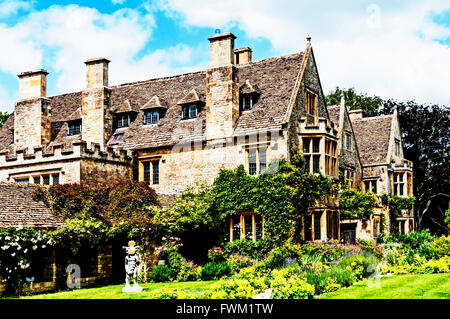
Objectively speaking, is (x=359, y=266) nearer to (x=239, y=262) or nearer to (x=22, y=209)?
(x=239, y=262)

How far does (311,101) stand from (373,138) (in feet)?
43.7

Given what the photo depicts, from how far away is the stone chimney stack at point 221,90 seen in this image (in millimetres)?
27547

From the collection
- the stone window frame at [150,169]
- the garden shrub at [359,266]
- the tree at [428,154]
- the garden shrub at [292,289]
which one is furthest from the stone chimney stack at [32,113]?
the tree at [428,154]

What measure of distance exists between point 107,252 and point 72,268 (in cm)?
211

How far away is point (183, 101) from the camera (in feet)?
97.5

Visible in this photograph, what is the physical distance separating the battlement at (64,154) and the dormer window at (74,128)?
4155 millimetres

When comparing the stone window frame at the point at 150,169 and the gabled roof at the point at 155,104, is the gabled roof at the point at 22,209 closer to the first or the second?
the stone window frame at the point at 150,169

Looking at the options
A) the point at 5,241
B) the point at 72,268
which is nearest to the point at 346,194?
the point at 72,268

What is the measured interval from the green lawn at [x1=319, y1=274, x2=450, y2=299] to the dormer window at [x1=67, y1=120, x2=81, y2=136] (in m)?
20.0

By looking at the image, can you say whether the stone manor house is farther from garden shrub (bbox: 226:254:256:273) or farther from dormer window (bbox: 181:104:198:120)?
garden shrub (bbox: 226:254:256:273)
